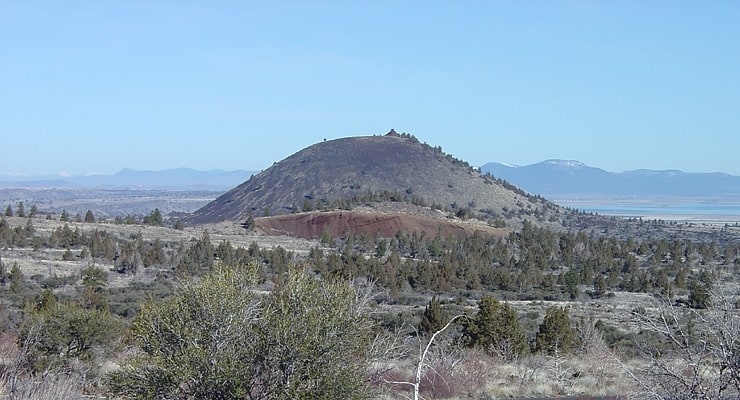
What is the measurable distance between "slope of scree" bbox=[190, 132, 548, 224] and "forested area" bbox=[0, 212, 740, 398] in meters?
42.4

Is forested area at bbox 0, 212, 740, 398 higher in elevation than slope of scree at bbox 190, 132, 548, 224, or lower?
lower

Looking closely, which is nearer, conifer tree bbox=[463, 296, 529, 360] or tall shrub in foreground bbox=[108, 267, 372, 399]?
tall shrub in foreground bbox=[108, 267, 372, 399]

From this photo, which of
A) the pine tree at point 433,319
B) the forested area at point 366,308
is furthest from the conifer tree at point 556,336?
the pine tree at point 433,319

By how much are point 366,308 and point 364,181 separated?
117116 millimetres

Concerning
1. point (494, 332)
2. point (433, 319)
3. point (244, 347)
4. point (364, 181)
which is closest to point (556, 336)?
point (494, 332)

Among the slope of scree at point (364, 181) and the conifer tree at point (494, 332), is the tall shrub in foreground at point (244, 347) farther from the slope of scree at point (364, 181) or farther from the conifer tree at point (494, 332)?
the slope of scree at point (364, 181)

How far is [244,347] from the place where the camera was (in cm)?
1506

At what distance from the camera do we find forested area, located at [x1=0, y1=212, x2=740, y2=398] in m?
14.8

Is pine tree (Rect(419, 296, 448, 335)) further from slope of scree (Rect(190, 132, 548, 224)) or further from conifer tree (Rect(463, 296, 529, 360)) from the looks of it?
slope of scree (Rect(190, 132, 548, 224))

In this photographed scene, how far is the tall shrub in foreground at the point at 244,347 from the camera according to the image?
14688 millimetres

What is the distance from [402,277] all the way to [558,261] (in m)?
20.8

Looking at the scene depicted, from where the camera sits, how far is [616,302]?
46.1 m

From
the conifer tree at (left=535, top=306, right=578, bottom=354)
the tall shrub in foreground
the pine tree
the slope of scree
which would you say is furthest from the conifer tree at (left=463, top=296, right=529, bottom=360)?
the slope of scree

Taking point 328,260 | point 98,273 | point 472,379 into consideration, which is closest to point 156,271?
point 98,273
